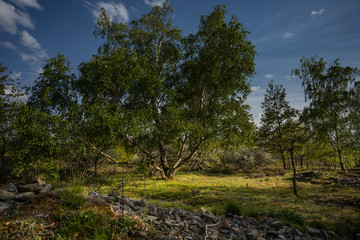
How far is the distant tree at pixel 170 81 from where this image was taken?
49.3 feet

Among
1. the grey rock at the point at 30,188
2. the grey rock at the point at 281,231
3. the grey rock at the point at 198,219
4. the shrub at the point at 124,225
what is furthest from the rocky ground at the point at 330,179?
the grey rock at the point at 30,188

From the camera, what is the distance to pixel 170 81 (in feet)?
62.7

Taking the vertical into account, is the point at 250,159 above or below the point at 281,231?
below

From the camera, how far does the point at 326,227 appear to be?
515 cm

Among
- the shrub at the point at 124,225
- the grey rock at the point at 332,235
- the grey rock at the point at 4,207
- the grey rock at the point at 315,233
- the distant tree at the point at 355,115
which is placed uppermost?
the distant tree at the point at 355,115

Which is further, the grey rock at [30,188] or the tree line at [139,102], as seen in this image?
the tree line at [139,102]

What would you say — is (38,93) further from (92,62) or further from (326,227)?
(326,227)

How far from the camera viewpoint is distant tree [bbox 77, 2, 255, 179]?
15031 millimetres

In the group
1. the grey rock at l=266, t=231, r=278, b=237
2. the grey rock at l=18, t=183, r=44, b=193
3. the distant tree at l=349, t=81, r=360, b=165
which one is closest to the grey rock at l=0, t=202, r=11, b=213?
the grey rock at l=18, t=183, r=44, b=193

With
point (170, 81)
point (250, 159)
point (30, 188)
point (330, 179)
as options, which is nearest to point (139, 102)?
point (170, 81)

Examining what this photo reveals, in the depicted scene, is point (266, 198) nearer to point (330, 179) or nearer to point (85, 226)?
point (85, 226)

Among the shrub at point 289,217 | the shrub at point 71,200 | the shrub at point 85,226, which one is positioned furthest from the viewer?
the shrub at point 289,217

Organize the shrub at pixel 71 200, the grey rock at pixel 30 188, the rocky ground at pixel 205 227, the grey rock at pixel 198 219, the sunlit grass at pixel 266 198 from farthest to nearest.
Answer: the sunlit grass at pixel 266 198
the grey rock at pixel 30 188
the grey rock at pixel 198 219
the rocky ground at pixel 205 227
the shrub at pixel 71 200

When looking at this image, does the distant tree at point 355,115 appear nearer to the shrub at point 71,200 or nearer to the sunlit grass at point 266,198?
the sunlit grass at point 266,198
